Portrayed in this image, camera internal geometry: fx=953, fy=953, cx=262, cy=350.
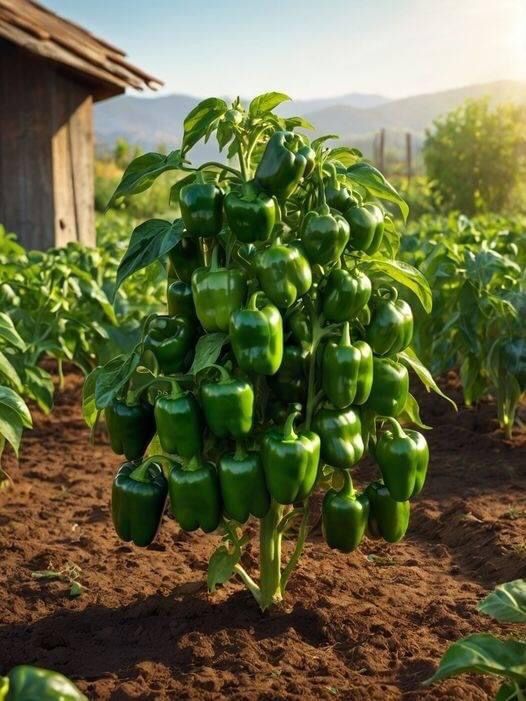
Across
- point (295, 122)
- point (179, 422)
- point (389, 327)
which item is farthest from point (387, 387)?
point (295, 122)

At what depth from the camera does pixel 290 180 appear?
2.68 m

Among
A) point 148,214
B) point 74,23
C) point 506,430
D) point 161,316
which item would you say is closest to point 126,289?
point 506,430

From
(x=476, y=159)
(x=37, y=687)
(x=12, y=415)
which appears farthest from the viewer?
(x=476, y=159)

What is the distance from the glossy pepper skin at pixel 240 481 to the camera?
8.93 ft

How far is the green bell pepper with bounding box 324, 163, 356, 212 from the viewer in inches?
111

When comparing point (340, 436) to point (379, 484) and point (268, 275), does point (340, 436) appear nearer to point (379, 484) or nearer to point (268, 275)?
point (379, 484)

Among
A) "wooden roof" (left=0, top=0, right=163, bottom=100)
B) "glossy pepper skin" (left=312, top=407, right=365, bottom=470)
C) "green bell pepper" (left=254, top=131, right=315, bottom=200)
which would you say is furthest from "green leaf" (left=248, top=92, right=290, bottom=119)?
"wooden roof" (left=0, top=0, right=163, bottom=100)

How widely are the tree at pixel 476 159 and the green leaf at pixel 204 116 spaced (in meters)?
20.3

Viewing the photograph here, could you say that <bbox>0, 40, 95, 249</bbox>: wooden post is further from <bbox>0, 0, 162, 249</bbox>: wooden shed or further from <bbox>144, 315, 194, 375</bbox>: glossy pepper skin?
<bbox>144, 315, 194, 375</bbox>: glossy pepper skin

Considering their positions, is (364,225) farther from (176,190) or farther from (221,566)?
Result: (221,566)

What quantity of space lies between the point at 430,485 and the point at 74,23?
24.6ft

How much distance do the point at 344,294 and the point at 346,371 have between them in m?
0.22

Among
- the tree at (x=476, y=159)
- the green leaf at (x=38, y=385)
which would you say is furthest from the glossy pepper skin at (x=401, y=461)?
the tree at (x=476, y=159)

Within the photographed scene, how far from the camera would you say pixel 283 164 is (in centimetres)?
264
